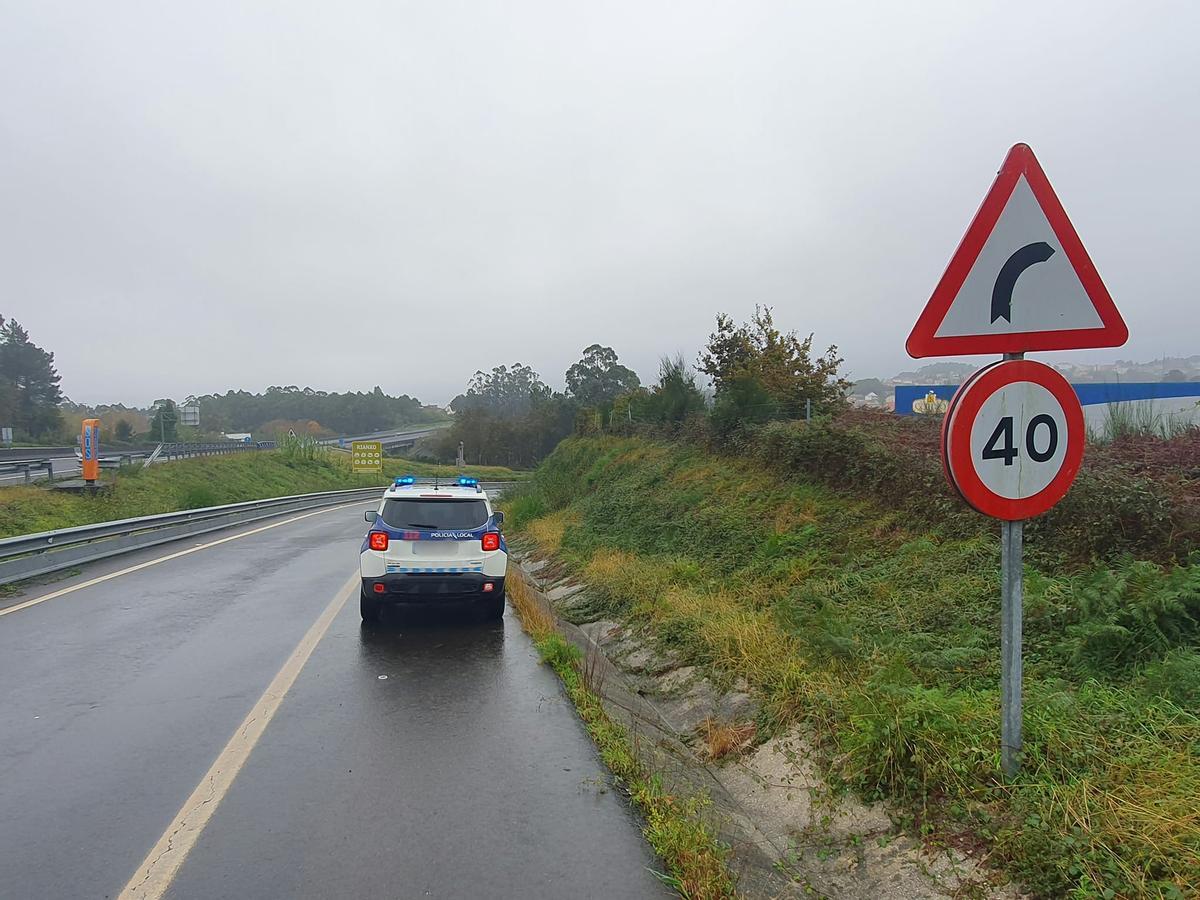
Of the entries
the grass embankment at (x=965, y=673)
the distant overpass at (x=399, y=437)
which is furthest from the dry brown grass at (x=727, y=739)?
the distant overpass at (x=399, y=437)

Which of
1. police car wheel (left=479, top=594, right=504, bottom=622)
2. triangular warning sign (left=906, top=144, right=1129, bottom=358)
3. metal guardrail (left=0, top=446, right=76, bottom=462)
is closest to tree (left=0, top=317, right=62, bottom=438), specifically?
metal guardrail (left=0, top=446, right=76, bottom=462)

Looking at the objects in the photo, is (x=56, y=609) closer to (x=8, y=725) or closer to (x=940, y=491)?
(x=8, y=725)

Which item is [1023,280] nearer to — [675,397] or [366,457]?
[675,397]

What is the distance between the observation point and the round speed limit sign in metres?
3.55

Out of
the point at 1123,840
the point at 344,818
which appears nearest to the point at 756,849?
the point at 1123,840

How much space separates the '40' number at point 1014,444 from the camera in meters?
3.56

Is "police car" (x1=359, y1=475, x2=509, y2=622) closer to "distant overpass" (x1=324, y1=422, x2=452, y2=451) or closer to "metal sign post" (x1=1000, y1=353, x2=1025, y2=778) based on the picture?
"metal sign post" (x1=1000, y1=353, x2=1025, y2=778)

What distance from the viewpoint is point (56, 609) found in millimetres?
10273

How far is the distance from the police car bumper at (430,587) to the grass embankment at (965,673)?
5.84 ft

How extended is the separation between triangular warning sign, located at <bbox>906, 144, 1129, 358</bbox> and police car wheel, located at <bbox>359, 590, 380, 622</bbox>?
7.65m

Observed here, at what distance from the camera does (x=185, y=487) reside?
3409cm

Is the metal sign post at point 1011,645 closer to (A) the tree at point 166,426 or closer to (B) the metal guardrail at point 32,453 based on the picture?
(B) the metal guardrail at point 32,453

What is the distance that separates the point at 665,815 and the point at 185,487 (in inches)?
1363

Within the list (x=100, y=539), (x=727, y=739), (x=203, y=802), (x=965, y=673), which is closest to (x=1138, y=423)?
(x=965, y=673)
